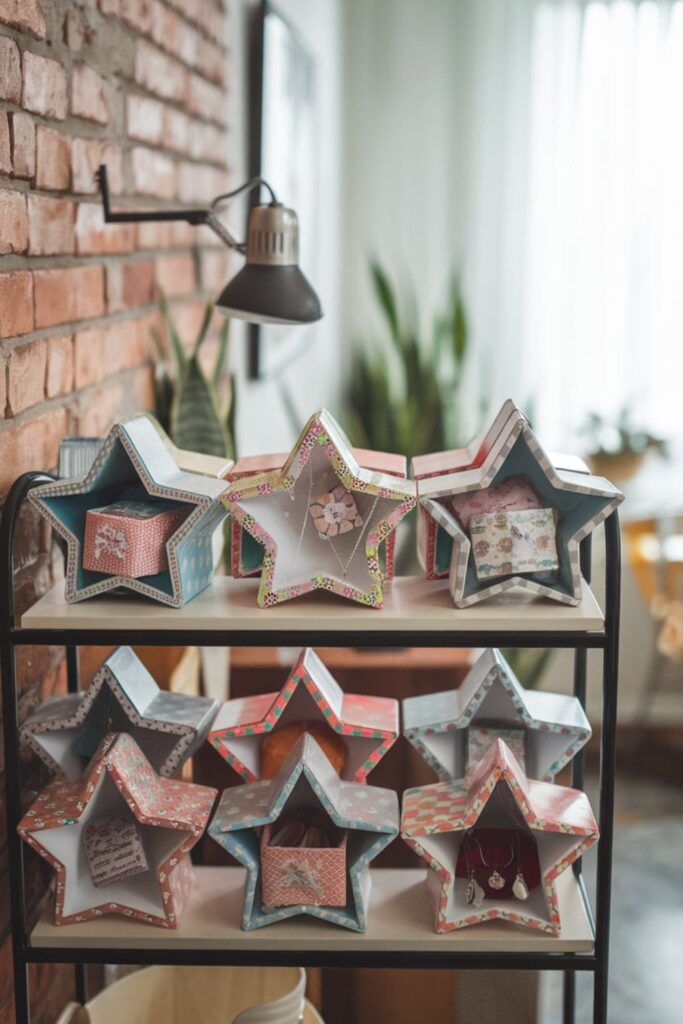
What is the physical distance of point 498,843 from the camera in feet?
4.12

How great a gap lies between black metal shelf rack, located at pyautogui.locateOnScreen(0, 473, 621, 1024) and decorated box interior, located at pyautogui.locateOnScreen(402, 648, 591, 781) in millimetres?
105

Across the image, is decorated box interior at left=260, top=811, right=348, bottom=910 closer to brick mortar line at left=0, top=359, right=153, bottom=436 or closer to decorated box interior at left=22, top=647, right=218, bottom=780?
decorated box interior at left=22, top=647, right=218, bottom=780

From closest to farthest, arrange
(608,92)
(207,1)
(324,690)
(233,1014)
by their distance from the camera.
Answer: (324,690), (233,1014), (207,1), (608,92)

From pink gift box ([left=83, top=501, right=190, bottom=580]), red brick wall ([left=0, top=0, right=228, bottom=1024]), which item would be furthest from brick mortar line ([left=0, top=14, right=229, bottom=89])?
pink gift box ([left=83, top=501, right=190, bottom=580])

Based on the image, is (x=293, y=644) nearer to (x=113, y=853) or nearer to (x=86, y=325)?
(x=113, y=853)

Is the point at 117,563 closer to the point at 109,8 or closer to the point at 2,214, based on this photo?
the point at 2,214

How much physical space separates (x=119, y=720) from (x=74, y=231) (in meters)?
0.62

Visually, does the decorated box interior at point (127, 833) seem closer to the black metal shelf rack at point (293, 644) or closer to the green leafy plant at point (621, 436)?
the black metal shelf rack at point (293, 644)

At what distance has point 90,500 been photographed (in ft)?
3.80

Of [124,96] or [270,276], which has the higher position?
[124,96]

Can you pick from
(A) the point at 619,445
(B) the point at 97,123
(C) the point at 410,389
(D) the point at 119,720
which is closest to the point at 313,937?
(D) the point at 119,720

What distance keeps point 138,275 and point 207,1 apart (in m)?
0.67

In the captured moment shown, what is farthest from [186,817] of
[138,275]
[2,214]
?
[138,275]

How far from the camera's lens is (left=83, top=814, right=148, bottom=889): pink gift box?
1215 mm
